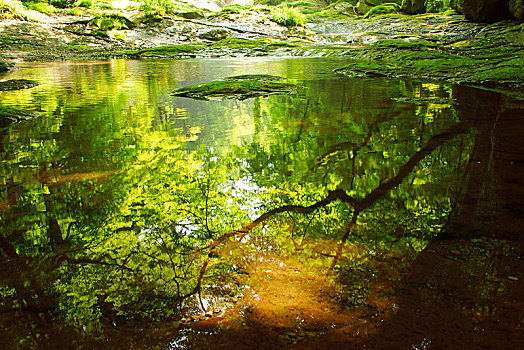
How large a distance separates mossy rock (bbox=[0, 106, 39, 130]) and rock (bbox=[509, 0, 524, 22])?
19.1 metres

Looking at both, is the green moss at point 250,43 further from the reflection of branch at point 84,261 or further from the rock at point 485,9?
the reflection of branch at point 84,261

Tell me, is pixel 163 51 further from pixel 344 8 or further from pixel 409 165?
pixel 344 8

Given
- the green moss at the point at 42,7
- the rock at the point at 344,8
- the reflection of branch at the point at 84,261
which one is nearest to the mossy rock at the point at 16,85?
the reflection of branch at the point at 84,261

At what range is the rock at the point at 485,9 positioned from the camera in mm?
16406

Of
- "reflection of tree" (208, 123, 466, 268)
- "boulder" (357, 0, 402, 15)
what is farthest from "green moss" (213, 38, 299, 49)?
"boulder" (357, 0, 402, 15)

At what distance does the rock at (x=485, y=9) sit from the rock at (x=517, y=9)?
611 mm

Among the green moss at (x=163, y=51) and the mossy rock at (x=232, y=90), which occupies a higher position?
the green moss at (x=163, y=51)

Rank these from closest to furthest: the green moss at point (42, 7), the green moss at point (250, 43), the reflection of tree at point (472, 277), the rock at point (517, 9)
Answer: the reflection of tree at point (472, 277), the rock at point (517, 9), the green moss at point (250, 43), the green moss at point (42, 7)

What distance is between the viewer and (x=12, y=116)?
4.92 meters

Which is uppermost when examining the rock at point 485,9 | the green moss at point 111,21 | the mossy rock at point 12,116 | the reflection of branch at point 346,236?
the green moss at point 111,21

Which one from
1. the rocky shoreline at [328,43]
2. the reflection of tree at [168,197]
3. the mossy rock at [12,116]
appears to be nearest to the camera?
the reflection of tree at [168,197]

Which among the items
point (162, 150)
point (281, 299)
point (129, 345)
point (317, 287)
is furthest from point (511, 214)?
point (162, 150)

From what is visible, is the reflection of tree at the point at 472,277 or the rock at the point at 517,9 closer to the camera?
the reflection of tree at the point at 472,277

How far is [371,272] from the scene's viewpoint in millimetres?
1647
